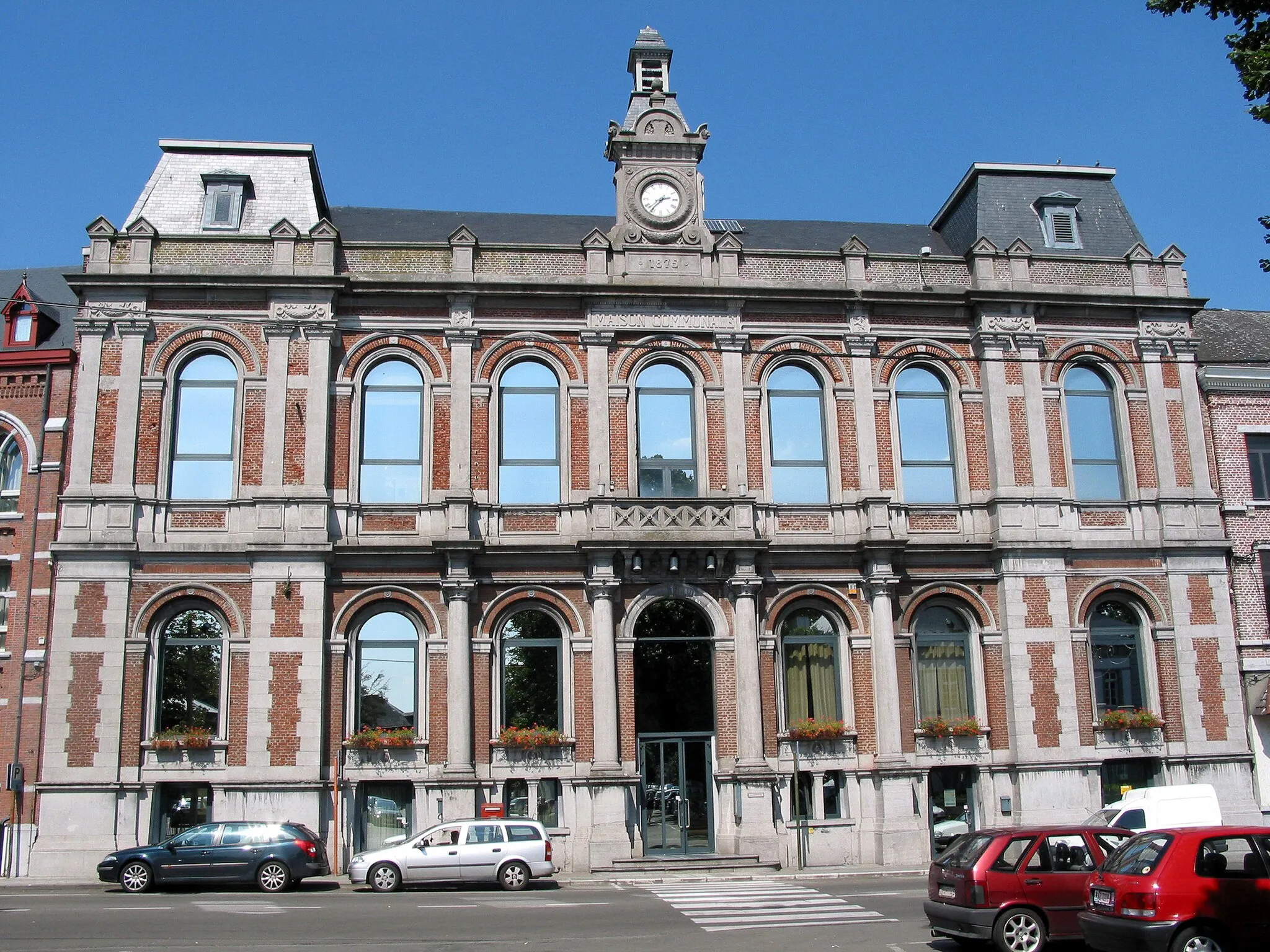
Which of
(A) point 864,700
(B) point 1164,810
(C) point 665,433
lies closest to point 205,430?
(C) point 665,433

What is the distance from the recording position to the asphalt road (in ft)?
48.4

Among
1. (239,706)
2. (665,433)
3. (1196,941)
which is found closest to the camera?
(1196,941)

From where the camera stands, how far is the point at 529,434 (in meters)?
26.6

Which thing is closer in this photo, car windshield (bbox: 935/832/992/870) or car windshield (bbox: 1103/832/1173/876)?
car windshield (bbox: 1103/832/1173/876)

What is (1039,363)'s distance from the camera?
27.9 m

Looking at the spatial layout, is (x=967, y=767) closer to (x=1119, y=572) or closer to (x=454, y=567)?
(x=1119, y=572)

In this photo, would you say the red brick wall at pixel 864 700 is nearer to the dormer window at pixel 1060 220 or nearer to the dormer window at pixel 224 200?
the dormer window at pixel 1060 220

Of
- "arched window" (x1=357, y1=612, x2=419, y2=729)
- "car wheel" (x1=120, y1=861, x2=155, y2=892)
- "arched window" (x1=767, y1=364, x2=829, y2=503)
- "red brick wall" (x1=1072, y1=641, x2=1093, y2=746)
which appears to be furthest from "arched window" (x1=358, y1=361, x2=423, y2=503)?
"red brick wall" (x1=1072, y1=641, x2=1093, y2=746)

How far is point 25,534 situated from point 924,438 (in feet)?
66.3

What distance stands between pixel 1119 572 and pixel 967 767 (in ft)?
18.2

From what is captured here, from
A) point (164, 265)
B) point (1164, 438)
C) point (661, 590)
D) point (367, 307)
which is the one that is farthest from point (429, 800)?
point (1164, 438)

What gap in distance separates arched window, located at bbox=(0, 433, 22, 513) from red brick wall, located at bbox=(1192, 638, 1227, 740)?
2644 centimetres

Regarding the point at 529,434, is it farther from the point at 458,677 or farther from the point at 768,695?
the point at 768,695

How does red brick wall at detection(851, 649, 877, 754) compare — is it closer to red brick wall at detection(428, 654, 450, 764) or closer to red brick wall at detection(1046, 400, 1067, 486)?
red brick wall at detection(1046, 400, 1067, 486)
